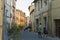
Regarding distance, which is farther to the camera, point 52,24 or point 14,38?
point 52,24

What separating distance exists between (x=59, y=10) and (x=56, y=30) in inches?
65.1

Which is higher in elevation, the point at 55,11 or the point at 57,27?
the point at 55,11

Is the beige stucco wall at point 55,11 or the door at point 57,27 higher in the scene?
the beige stucco wall at point 55,11

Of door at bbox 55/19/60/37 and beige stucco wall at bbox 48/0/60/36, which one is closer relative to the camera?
door at bbox 55/19/60/37

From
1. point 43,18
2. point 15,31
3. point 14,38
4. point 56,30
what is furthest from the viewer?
point 43,18

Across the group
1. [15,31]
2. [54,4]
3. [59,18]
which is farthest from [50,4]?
[15,31]

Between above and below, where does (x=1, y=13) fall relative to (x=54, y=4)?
below

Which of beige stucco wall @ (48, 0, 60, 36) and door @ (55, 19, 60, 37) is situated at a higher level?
beige stucco wall @ (48, 0, 60, 36)

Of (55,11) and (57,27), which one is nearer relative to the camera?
(57,27)

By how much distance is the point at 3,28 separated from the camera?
7.68 ft

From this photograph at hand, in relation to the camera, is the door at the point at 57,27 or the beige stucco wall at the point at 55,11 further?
the beige stucco wall at the point at 55,11

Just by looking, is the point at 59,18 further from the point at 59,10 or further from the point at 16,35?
the point at 16,35

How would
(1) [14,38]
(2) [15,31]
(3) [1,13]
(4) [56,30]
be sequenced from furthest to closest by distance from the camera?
(4) [56,30] < (2) [15,31] < (1) [14,38] < (3) [1,13]

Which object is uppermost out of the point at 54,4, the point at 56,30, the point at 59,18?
the point at 54,4
